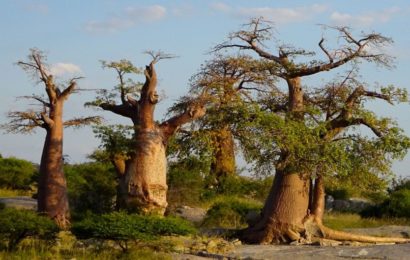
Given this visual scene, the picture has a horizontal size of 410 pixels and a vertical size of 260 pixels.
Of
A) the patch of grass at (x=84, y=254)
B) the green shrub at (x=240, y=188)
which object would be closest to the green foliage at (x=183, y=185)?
the green shrub at (x=240, y=188)

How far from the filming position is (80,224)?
12508 millimetres

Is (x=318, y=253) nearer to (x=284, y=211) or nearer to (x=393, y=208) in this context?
(x=284, y=211)

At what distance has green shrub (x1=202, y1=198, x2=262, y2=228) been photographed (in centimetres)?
1888

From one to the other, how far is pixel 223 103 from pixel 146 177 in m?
2.51

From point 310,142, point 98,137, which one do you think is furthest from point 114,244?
point 310,142

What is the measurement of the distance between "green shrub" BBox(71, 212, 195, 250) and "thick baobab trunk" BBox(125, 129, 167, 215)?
2676 mm

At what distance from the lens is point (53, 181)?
50.7ft

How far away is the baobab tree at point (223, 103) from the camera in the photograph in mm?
16266

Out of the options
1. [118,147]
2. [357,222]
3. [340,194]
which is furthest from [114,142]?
[340,194]

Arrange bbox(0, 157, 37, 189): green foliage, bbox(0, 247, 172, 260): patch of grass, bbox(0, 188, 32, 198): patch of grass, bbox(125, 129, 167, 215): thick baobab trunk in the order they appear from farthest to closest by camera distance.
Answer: bbox(0, 157, 37, 189): green foliage < bbox(0, 188, 32, 198): patch of grass < bbox(125, 129, 167, 215): thick baobab trunk < bbox(0, 247, 172, 260): patch of grass

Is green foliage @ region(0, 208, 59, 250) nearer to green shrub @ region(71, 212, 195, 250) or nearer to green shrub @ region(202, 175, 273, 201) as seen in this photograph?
green shrub @ region(71, 212, 195, 250)

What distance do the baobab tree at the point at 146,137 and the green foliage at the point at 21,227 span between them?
3.02 m

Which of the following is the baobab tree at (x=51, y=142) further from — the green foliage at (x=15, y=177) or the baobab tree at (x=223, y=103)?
the green foliage at (x=15, y=177)

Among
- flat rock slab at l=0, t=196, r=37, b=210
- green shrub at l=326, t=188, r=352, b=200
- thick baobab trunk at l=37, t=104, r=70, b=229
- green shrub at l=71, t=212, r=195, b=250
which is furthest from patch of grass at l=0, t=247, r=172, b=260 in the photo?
green shrub at l=326, t=188, r=352, b=200
